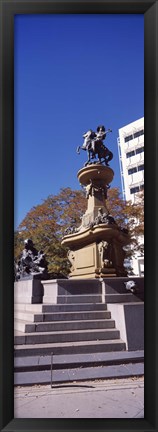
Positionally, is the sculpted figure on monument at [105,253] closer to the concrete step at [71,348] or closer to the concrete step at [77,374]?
the concrete step at [71,348]

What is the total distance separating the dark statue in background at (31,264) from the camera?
39.6 ft

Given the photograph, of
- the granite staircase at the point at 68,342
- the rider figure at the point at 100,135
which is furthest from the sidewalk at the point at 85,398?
the rider figure at the point at 100,135

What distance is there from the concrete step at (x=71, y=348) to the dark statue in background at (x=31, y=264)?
4.35 meters

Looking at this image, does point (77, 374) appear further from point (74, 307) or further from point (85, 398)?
point (74, 307)

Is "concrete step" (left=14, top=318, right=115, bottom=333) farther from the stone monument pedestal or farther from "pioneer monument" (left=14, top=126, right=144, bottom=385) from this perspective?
the stone monument pedestal

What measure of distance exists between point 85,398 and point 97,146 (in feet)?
36.1

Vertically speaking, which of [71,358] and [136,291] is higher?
[136,291]

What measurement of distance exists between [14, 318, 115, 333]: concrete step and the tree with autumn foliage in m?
11.3

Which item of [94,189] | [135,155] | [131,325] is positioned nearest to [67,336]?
[131,325]
